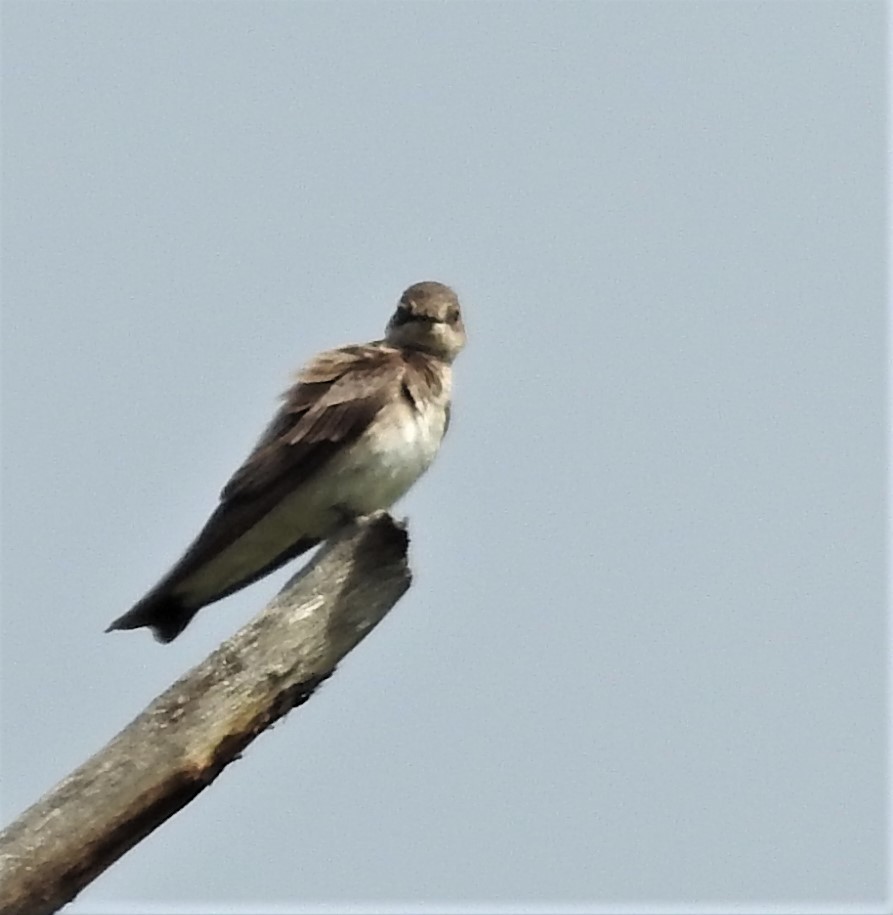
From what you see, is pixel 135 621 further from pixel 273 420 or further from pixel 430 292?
pixel 430 292

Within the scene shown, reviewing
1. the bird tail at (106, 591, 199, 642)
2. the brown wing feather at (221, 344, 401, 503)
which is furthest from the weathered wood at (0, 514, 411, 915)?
the brown wing feather at (221, 344, 401, 503)

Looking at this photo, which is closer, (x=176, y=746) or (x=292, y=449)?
(x=176, y=746)

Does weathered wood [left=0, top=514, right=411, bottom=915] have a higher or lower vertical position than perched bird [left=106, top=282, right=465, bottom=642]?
lower

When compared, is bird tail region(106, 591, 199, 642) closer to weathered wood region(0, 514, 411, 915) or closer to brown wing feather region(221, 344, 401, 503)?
brown wing feather region(221, 344, 401, 503)

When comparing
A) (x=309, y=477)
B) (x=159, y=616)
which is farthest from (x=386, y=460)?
(x=159, y=616)

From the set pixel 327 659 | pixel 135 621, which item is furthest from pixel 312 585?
pixel 135 621

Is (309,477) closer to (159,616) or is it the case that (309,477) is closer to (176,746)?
(159,616)

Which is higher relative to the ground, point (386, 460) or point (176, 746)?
point (386, 460)
